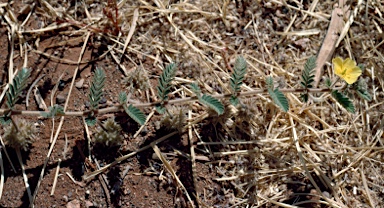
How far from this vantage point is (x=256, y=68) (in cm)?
272

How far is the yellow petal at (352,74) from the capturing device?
2.31m

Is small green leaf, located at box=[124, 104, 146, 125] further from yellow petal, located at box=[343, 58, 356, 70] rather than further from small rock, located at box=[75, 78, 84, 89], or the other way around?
yellow petal, located at box=[343, 58, 356, 70]

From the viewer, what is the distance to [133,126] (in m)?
2.53

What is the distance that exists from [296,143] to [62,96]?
1161 mm

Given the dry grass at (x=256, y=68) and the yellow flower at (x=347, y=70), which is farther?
the dry grass at (x=256, y=68)

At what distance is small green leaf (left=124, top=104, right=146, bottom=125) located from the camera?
2.23 metres

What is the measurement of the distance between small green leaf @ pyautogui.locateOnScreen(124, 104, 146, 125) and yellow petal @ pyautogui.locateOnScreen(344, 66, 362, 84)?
91 centimetres

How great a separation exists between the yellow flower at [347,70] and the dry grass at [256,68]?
331 mm

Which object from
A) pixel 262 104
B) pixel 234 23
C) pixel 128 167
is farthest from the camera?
pixel 234 23

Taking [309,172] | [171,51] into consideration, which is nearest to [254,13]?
[171,51]

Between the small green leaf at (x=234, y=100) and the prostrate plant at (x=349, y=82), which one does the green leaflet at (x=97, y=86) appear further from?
the prostrate plant at (x=349, y=82)

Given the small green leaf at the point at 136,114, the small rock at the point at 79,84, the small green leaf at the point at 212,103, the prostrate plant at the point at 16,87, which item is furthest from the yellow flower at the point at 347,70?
the prostrate plant at the point at 16,87

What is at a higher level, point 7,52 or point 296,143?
point 7,52

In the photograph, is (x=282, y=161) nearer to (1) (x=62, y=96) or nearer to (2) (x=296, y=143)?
(2) (x=296, y=143)
